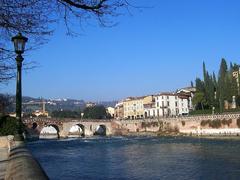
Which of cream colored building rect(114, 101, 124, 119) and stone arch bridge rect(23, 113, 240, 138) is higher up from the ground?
cream colored building rect(114, 101, 124, 119)

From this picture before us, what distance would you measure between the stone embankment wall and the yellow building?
2165 cm

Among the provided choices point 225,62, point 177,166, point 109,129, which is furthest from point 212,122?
point 177,166

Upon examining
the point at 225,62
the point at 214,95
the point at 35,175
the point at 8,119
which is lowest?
the point at 35,175

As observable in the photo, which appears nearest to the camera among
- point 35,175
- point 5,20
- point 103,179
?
point 35,175

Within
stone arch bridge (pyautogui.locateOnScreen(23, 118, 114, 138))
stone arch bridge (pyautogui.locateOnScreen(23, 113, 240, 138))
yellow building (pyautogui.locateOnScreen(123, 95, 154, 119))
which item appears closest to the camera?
stone arch bridge (pyautogui.locateOnScreen(23, 113, 240, 138))

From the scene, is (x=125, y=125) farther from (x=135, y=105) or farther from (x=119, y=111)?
(x=119, y=111)

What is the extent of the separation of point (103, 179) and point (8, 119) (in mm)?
7955

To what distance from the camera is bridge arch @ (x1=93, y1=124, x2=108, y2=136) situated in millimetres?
100500

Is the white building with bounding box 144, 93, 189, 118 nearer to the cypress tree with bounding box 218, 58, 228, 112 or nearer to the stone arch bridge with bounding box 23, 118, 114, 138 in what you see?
the stone arch bridge with bounding box 23, 118, 114, 138

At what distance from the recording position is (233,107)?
75.8 meters

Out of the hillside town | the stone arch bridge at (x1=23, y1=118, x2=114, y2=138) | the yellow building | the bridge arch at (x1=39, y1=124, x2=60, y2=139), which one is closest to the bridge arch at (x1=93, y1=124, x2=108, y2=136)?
the stone arch bridge at (x1=23, y1=118, x2=114, y2=138)

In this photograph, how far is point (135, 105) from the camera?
124500 mm

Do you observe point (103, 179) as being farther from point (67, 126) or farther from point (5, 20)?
point (67, 126)

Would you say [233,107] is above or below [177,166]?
above
